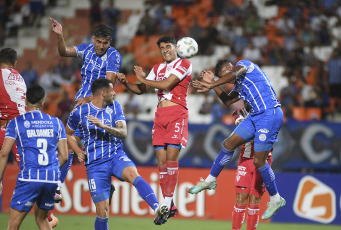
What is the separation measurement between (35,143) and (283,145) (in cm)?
734

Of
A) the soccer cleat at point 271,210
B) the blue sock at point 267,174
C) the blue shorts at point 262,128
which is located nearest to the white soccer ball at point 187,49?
the blue shorts at point 262,128

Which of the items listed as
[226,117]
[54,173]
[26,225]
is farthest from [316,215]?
[54,173]

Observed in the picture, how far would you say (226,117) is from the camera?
15969mm

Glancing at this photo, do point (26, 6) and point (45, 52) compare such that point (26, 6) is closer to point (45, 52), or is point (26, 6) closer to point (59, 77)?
point (45, 52)

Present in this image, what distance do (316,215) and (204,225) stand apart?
2.52 meters

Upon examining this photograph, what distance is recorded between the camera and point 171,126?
931 cm

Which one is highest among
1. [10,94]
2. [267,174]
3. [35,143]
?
[10,94]

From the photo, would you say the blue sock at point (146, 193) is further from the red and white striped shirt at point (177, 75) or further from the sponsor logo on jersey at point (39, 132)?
the red and white striped shirt at point (177, 75)

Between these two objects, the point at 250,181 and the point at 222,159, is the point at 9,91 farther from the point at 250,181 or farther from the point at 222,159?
the point at 250,181

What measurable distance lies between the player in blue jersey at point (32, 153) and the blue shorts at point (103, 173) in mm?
812

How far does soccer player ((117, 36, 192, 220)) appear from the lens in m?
9.24

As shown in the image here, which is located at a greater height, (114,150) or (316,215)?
(114,150)

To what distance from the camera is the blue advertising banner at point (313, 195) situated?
13352mm

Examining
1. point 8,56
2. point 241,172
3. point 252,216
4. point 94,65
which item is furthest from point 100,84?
point 252,216
